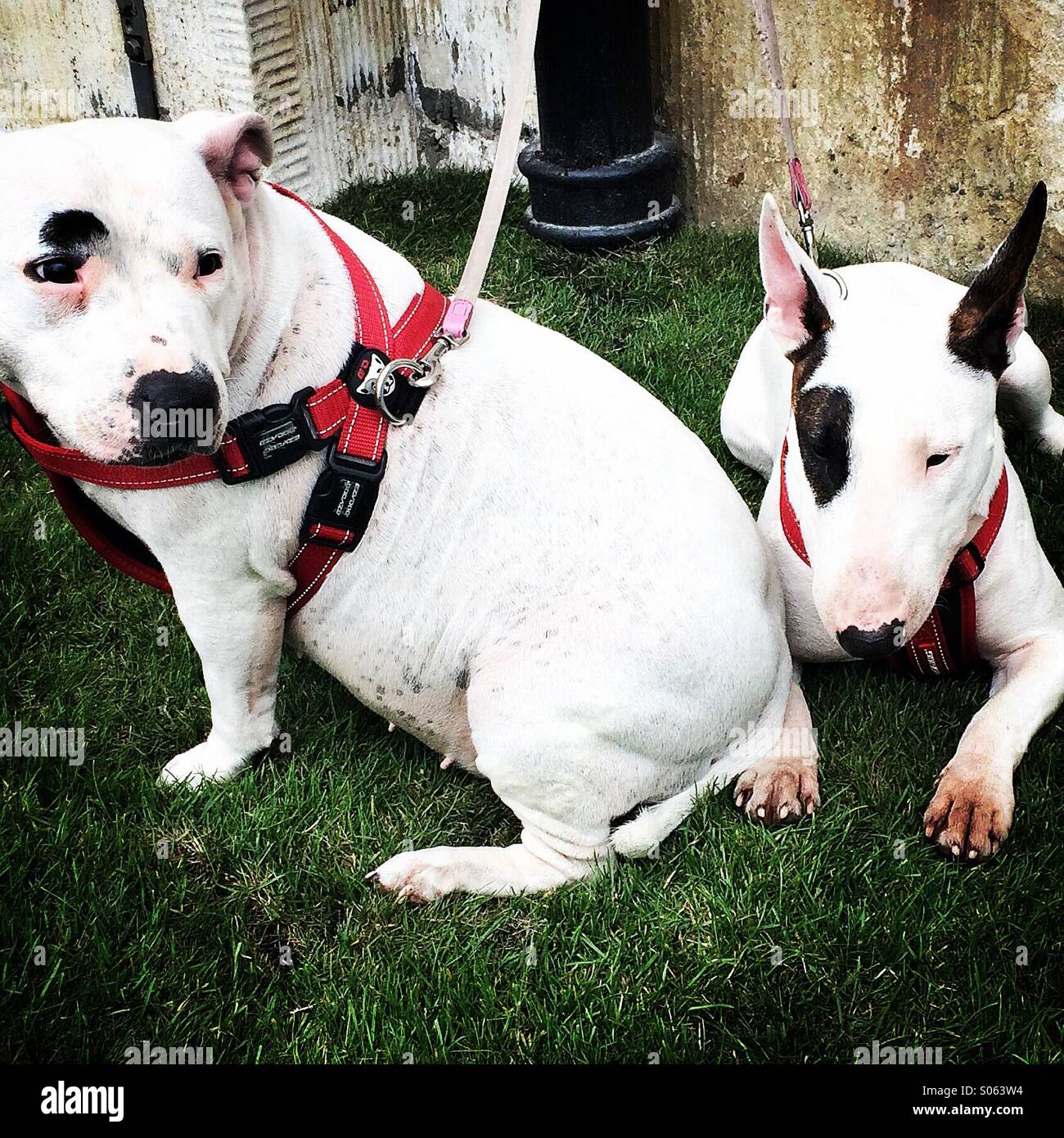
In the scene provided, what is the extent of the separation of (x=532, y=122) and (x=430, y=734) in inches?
139

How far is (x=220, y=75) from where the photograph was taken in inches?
203

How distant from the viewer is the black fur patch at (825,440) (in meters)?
2.54

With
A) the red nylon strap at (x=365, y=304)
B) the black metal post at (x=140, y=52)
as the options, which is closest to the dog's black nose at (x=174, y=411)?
the red nylon strap at (x=365, y=304)

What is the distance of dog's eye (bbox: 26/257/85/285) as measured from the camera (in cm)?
208

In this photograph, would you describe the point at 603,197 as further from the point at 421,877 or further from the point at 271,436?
the point at 421,877

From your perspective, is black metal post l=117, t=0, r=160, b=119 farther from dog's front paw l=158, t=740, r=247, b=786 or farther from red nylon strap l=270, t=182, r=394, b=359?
dog's front paw l=158, t=740, r=247, b=786

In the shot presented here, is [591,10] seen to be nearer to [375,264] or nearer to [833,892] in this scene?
[375,264]

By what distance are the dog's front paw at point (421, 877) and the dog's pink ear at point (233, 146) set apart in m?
1.48

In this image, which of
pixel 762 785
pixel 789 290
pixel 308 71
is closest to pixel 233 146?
pixel 789 290

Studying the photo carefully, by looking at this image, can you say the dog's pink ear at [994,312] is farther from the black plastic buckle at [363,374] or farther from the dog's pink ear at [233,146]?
the dog's pink ear at [233,146]

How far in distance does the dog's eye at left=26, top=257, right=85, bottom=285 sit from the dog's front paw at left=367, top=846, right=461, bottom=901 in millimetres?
1445

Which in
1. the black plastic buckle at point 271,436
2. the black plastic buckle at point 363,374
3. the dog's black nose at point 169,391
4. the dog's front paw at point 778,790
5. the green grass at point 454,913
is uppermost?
the dog's black nose at point 169,391

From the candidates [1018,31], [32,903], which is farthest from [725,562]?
[1018,31]

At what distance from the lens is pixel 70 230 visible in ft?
6.78
